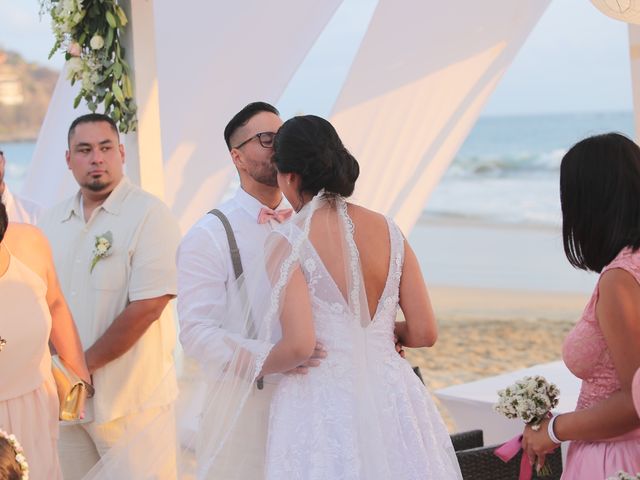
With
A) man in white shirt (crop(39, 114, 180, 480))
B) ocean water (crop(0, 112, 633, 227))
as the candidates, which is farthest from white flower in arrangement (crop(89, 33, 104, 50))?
ocean water (crop(0, 112, 633, 227))

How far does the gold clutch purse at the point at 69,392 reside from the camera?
11.0 ft

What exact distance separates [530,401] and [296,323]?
66 cm

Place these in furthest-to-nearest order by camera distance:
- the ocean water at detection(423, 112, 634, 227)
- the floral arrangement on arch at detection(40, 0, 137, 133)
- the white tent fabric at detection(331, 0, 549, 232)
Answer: the ocean water at detection(423, 112, 634, 227) < the white tent fabric at detection(331, 0, 549, 232) < the floral arrangement on arch at detection(40, 0, 137, 133)

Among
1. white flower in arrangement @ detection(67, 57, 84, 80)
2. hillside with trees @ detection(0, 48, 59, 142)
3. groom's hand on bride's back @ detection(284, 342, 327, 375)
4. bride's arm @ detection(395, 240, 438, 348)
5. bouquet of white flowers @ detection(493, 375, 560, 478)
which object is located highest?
hillside with trees @ detection(0, 48, 59, 142)

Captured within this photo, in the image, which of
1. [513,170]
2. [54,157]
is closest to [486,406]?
[54,157]

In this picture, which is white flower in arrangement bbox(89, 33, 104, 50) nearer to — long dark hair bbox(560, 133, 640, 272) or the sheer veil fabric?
the sheer veil fabric

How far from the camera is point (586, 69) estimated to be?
1351 inches

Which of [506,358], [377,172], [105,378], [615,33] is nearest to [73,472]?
[105,378]

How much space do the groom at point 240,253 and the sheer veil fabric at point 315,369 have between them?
28 millimetres

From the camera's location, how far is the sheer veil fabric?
265 cm

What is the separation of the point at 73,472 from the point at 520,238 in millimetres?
19586

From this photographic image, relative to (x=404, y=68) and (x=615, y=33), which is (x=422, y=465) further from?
(x=615, y=33)

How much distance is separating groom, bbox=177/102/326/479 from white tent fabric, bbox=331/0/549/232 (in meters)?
2.45

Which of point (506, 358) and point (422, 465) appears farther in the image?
point (506, 358)
